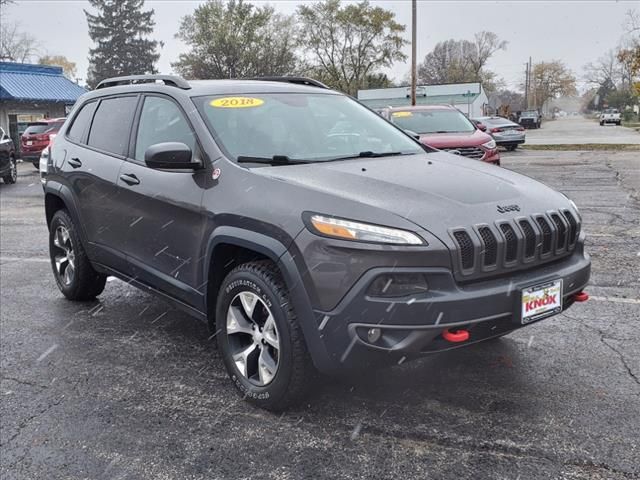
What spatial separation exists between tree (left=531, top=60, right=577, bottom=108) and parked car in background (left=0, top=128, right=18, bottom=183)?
386ft

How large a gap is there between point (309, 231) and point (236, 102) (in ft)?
4.84

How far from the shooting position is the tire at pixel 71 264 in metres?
5.27

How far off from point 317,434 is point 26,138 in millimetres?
20953

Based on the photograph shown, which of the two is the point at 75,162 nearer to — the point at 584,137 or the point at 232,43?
the point at 584,137

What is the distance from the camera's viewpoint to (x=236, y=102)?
13.5 feet

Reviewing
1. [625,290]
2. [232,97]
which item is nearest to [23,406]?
[232,97]

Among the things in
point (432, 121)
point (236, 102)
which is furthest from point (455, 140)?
point (236, 102)

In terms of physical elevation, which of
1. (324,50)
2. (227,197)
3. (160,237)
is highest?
(324,50)

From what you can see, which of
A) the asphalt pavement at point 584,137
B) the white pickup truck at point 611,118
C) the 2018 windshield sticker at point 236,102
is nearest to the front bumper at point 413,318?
the 2018 windshield sticker at point 236,102

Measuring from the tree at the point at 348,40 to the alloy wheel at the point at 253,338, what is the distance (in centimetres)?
6111

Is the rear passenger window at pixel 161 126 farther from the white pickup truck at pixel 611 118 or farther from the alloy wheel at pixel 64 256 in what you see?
the white pickup truck at pixel 611 118

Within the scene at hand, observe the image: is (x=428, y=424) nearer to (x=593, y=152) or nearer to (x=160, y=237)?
(x=160, y=237)

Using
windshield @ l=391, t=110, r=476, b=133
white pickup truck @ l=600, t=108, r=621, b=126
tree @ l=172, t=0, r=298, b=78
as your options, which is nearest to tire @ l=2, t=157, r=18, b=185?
windshield @ l=391, t=110, r=476, b=133

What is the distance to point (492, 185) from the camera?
11.3 feet
